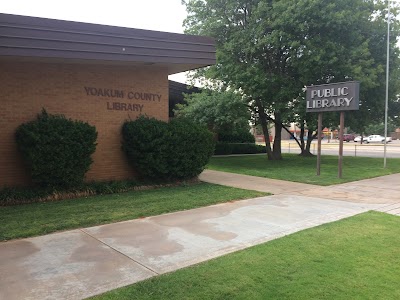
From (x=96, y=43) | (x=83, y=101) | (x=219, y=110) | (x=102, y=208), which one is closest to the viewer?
(x=102, y=208)

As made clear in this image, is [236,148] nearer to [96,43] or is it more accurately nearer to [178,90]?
[178,90]

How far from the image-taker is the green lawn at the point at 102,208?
645 cm

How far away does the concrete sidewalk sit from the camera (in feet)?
13.5

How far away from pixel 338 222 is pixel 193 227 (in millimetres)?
2738

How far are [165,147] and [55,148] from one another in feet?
10.0

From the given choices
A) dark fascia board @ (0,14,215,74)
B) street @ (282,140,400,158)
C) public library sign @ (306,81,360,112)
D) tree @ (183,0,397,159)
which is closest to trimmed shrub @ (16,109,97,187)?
dark fascia board @ (0,14,215,74)

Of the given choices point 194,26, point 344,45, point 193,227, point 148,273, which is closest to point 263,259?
point 148,273

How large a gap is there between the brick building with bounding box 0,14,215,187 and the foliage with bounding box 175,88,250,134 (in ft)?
16.2

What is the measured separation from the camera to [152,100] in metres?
11.7

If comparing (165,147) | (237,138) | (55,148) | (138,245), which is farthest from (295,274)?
(237,138)

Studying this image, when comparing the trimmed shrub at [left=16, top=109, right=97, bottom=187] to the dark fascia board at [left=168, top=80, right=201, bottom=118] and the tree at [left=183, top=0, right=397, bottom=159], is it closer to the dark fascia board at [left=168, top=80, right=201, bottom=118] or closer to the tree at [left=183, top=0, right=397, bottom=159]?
the tree at [left=183, top=0, right=397, bottom=159]

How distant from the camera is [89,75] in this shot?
33.9 ft

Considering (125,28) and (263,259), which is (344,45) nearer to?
(125,28)

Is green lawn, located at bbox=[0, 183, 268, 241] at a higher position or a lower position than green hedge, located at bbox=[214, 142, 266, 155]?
lower
